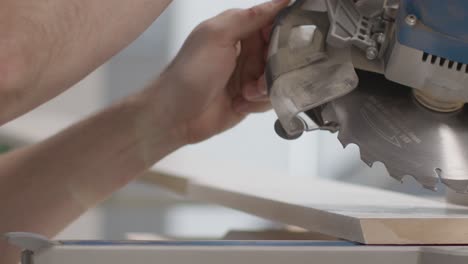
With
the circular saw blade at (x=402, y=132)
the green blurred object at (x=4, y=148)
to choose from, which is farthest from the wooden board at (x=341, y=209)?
the green blurred object at (x=4, y=148)

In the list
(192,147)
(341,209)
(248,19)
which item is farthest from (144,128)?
(192,147)

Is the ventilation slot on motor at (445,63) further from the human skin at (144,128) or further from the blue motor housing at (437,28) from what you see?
the human skin at (144,128)

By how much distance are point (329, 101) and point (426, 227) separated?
245mm

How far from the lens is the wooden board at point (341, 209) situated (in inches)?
35.1

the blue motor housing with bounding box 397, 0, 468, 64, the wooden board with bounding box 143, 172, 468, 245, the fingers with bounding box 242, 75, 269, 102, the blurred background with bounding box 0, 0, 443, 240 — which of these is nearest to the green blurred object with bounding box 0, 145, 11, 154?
the blurred background with bounding box 0, 0, 443, 240

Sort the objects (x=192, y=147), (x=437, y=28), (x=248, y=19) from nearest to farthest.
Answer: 1. (x=437, y=28)
2. (x=248, y=19)
3. (x=192, y=147)

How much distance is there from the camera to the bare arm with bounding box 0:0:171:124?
97 centimetres

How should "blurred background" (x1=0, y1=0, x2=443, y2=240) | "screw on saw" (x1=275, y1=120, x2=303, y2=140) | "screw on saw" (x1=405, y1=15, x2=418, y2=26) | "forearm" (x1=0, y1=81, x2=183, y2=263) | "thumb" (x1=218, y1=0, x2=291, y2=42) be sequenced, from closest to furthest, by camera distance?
"screw on saw" (x1=405, y1=15, x2=418, y2=26)
"screw on saw" (x1=275, y1=120, x2=303, y2=140)
"thumb" (x1=218, y1=0, x2=291, y2=42)
"forearm" (x1=0, y1=81, x2=183, y2=263)
"blurred background" (x1=0, y1=0, x2=443, y2=240)

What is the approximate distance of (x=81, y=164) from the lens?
1497mm

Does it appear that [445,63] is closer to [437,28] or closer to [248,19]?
[437,28]

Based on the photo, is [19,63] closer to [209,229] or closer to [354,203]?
[354,203]

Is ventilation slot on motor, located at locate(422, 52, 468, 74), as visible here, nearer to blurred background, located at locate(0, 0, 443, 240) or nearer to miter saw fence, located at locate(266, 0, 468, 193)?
miter saw fence, located at locate(266, 0, 468, 193)

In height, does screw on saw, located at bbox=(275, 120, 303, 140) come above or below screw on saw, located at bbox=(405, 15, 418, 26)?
below

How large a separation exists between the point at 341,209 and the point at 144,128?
0.54 meters
